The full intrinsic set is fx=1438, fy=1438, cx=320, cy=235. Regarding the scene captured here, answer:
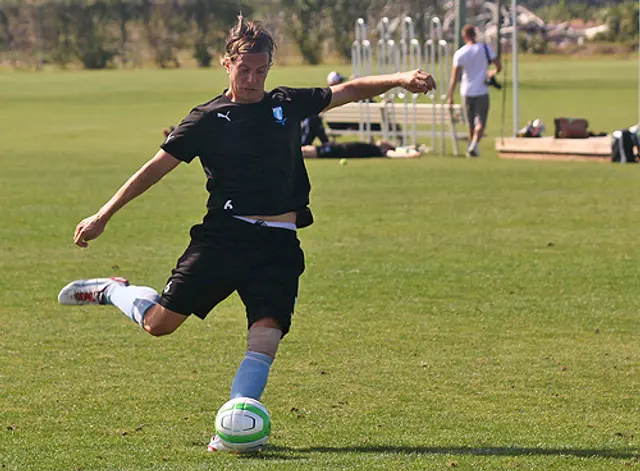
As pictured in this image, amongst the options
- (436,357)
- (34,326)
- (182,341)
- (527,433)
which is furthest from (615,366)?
(34,326)

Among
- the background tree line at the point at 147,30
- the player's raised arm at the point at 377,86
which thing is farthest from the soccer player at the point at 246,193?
the background tree line at the point at 147,30

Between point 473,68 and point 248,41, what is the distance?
58.6 ft

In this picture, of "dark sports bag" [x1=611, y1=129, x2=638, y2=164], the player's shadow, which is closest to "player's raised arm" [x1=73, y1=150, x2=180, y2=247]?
the player's shadow

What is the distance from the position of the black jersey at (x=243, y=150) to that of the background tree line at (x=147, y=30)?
63796 millimetres

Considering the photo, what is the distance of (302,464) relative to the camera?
632 centimetres

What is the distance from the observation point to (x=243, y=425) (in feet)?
21.1

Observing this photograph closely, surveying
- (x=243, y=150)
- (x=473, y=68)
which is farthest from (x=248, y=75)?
(x=473, y=68)

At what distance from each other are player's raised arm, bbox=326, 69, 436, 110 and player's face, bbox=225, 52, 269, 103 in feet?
1.69

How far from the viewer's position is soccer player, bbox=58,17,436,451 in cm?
Result: 690

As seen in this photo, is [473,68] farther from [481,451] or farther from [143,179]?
[481,451]

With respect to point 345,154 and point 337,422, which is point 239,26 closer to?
point 337,422

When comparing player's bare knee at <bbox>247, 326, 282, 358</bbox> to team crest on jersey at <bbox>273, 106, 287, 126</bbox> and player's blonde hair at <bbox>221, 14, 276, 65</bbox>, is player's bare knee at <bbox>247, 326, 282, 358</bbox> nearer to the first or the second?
team crest on jersey at <bbox>273, 106, 287, 126</bbox>

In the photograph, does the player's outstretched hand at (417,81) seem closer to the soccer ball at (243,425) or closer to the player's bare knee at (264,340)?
the player's bare knee at (264,340)

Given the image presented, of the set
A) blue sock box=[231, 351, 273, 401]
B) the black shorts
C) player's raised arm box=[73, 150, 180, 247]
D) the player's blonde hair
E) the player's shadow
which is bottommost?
the player's shadow
